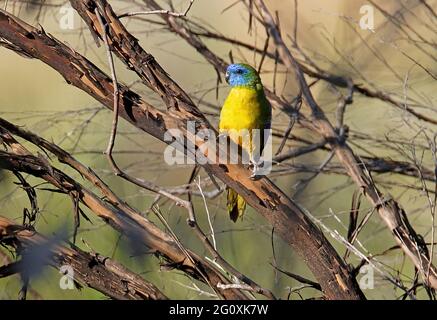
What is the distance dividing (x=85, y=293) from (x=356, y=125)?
2.10 m

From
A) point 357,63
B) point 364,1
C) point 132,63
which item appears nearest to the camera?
point 132,63

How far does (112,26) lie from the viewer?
6.96 ft

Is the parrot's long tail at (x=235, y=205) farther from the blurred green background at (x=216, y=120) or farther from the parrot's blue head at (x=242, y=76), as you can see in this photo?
the parrot's blue head at (x=242, y=76)

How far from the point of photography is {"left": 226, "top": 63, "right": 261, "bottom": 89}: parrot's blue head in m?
2.99

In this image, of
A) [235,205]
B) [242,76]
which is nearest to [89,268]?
[235,205]

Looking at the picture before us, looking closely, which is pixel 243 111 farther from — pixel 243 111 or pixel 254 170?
pixel 254 170

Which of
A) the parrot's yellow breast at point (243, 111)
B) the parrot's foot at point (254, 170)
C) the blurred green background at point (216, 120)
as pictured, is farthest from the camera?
the parrot's yellow breast at point (243, 111)

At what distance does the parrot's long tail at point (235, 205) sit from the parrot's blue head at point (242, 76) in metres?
0.42

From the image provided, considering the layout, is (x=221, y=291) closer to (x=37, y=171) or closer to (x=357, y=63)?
(x=37, y=171)

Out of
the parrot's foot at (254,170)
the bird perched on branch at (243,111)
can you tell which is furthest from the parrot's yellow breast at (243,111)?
the parrot's foot at (254,170)

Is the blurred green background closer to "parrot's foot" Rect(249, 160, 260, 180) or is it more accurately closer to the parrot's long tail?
the parrot's long tail

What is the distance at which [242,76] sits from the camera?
302 centimetres

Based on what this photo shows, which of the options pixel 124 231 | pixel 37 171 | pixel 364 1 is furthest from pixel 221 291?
pixel 364 1

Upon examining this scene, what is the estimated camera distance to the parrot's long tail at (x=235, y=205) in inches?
117
